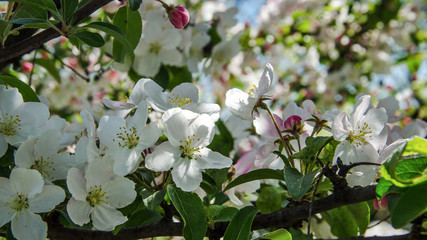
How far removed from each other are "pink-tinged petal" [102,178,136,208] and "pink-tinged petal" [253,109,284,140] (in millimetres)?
320

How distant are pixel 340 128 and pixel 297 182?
160mm

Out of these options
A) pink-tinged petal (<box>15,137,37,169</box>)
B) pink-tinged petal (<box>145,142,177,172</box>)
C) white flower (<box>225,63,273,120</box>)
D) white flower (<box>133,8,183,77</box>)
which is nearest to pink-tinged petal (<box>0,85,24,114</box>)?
pink-tinged petal (<box>15,137,37,169</box>)

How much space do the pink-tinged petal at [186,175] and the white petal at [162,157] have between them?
0.02 meters

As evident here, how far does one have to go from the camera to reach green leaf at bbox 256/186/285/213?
→ 46.6 inches

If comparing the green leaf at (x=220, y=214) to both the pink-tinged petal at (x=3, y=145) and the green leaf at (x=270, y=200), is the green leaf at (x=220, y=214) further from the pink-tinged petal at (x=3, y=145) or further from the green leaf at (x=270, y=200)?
the pink-tinged petal at (x=3, y=145)

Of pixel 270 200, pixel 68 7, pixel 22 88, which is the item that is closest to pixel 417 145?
pixel 270 200

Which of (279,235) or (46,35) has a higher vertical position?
(46,35)

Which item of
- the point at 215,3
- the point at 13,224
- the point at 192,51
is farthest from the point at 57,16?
the point at 215,3

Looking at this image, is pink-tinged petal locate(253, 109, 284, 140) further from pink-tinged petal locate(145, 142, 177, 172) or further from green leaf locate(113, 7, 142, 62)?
green leaf locate(113, 7, 142, 62)

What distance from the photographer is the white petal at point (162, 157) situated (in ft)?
2.90

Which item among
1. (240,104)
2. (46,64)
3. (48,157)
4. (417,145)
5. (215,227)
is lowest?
(46,64)

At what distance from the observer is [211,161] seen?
3.12 ft

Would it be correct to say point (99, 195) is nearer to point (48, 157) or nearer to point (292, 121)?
point (48, 157)

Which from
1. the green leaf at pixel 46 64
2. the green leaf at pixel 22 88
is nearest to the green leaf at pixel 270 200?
the green leaf at pixel 22 88
